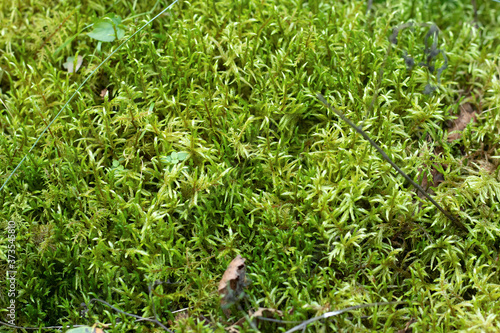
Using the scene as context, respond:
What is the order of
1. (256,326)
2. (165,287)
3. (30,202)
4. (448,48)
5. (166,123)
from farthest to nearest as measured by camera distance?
(448,48) → (166,123) → (30,202) → (165,287) → (256,326)

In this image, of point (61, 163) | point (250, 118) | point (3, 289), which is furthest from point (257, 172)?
point (3, 289)

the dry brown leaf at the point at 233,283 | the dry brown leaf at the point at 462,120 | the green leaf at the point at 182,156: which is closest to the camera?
the dry brown leaf at the point at 233,283

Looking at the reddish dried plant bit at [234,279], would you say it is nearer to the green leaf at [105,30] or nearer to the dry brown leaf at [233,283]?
the dry brown leaf at [233,283]

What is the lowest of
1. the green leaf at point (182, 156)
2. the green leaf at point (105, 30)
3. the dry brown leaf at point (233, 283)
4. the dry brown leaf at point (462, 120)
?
the dry brown leaf at point (233, 283)

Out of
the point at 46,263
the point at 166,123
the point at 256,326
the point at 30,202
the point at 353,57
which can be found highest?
the point at 353,57

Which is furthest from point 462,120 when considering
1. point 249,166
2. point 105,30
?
point 105,30

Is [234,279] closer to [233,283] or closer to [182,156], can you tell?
[233,283]

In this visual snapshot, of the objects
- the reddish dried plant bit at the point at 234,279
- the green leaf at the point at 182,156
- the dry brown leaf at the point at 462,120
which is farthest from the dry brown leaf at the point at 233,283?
the dry brown leaf at the point at 462,120

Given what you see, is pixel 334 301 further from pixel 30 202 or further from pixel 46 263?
pixel 30 202
